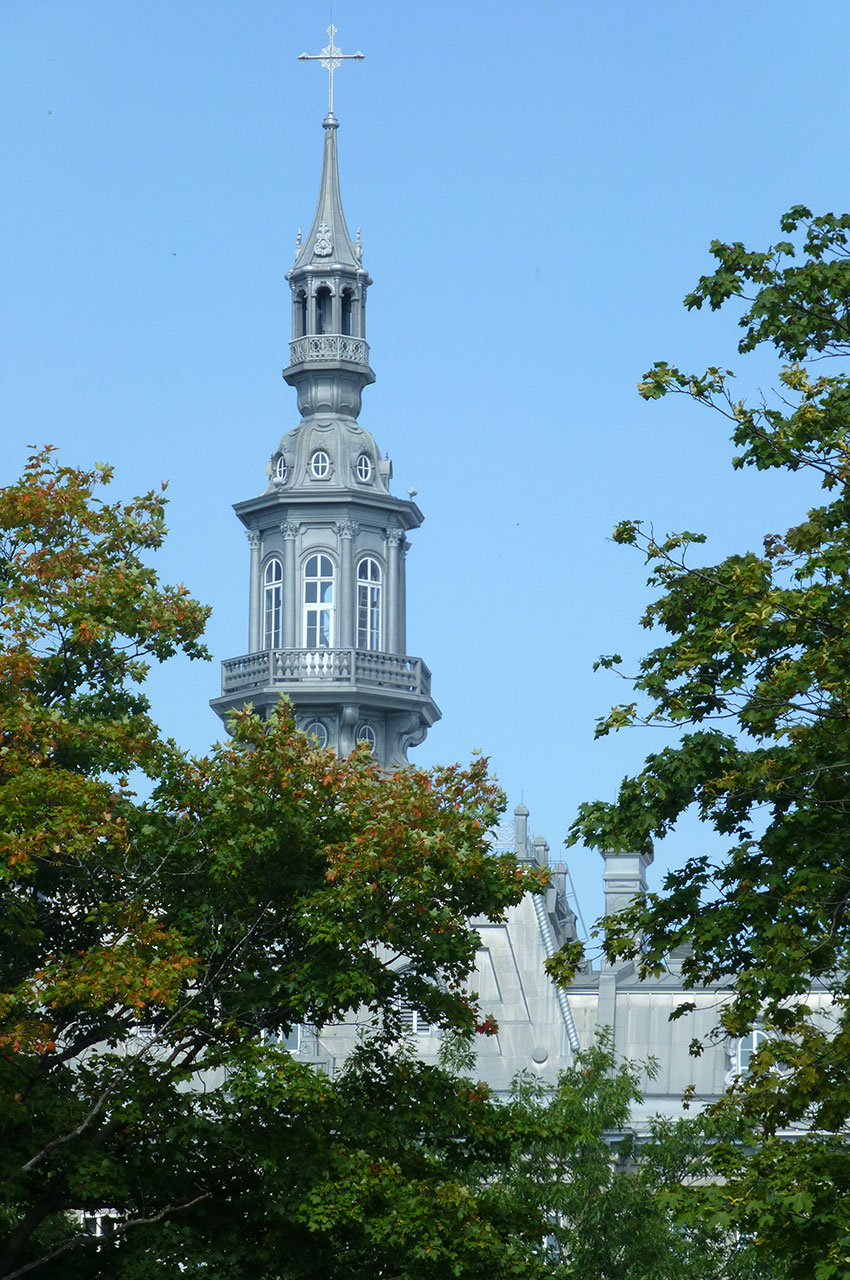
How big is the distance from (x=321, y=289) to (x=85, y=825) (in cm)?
5214

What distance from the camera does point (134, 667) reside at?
35.9 meters

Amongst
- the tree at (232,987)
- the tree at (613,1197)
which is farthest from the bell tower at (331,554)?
the tree at (232,987)

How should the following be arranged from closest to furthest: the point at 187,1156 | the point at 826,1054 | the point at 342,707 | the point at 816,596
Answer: the point at 826,1054 → the point at 816,596 → the point at 187,1156 → the point at 342,707

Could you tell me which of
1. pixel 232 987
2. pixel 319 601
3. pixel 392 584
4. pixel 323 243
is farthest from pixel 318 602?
pixel 232 987

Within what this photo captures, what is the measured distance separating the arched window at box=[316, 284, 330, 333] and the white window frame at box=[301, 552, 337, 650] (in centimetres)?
824

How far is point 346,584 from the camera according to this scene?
3088 inches

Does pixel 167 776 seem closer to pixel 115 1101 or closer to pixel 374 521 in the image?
pixel 115 1101

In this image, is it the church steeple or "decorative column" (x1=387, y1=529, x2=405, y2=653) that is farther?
the church steeple

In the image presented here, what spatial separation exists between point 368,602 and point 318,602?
176cm

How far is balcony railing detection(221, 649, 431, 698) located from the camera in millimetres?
77312

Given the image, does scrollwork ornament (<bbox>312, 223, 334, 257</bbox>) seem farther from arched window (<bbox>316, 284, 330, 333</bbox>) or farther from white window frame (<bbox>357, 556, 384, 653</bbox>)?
white window frame (<bbox>357, 556, 384, 653</bbox>)

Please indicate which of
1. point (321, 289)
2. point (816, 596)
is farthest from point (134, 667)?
point (321, 289)

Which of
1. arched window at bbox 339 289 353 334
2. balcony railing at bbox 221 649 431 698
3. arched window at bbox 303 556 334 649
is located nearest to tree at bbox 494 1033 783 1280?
balcony railing at bbox 221 649 431 698

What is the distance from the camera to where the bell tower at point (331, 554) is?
255ft
